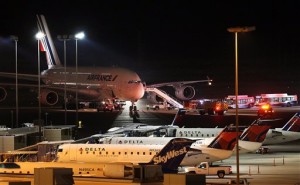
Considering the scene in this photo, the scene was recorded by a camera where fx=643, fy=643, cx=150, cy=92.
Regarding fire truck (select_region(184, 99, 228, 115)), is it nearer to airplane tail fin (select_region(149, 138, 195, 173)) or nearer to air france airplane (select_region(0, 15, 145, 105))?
air france airplane (select_region(0, 15, 145, 105))

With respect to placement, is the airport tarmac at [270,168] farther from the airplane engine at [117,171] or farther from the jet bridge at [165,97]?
the jet bridge at [165,97]

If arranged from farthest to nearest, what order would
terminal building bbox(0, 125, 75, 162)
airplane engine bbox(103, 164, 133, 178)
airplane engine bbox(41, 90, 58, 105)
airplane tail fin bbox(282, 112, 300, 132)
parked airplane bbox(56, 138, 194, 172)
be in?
airplane engine bbox(41, 90, 58, 105) < airplane tail fin bbox(282, 112, 300, 132) < parked airplane bbox(56, 138, 194, 172) < terminal building bbox(0, 125, 75, 162) < airplane engine bbox(103, 164, 133, 178)

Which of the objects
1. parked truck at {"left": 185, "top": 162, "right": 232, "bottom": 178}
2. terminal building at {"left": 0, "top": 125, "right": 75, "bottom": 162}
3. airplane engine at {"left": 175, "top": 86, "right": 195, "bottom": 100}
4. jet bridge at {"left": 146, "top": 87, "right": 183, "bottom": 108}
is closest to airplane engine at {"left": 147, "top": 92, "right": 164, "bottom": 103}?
jet bridge at {"left": 146, "top": 87, "right": 183, "bottom": 108}

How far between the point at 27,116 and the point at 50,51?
697 inches

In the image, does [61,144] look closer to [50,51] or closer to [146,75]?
[50,51]

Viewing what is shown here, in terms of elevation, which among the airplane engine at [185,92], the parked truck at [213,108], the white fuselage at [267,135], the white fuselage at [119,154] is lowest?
the white fuselage at [119,154]

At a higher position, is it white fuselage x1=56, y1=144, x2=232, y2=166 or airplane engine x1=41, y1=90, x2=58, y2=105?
airplane engine x1=41, y1=90, x2=58, y2=105

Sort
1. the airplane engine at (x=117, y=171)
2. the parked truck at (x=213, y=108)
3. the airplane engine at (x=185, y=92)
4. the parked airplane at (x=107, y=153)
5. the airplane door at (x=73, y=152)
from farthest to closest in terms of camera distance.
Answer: the airplane engine at (x=185, y=92)
the parked truck at (x=213, y=108)
the airplane door at (x=73, y=152)
the parked airplane at (x=107, y=153)
the airplane engine at (x=117, y=171)

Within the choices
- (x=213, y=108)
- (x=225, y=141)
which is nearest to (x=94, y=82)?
(x=213, y=108)

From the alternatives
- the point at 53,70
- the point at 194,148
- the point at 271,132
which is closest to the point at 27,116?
the point at 53,70

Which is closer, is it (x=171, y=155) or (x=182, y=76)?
(x=171, y=155)

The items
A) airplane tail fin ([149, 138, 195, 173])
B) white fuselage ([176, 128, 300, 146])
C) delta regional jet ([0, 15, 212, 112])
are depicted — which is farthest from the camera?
delta regional jet ([0, 15, 212, 112])

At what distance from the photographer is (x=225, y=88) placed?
154500 millimetres

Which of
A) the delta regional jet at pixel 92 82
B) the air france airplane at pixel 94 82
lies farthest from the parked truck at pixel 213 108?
the air france airplane at pixel 94 82
